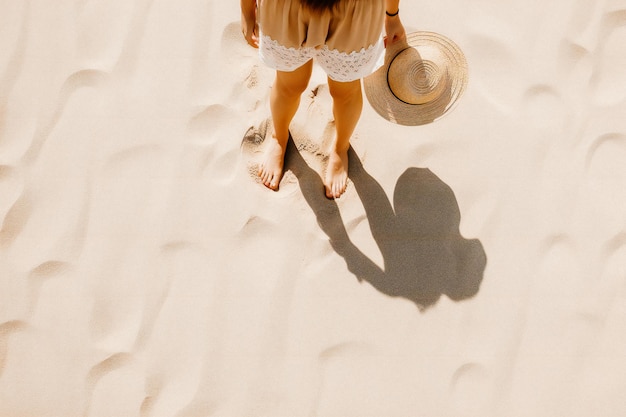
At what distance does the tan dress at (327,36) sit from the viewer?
130 centimetres

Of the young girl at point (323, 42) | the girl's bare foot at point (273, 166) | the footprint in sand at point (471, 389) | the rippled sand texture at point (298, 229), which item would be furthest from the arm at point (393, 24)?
the footprint in sand at point (471, 389)

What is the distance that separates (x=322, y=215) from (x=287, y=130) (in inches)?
14.9

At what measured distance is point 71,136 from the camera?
2.17 meters

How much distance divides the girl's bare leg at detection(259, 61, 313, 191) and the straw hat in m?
0.34

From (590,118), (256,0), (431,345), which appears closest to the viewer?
(256,0)

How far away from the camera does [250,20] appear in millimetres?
1626

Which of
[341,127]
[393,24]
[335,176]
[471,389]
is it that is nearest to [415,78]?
[393,24]

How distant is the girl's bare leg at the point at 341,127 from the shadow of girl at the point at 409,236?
57 millimetres

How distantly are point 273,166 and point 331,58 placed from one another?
2.33 feet

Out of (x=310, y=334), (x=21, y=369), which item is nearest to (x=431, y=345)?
(x=310, y=334)

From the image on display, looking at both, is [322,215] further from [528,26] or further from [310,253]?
[528,26]

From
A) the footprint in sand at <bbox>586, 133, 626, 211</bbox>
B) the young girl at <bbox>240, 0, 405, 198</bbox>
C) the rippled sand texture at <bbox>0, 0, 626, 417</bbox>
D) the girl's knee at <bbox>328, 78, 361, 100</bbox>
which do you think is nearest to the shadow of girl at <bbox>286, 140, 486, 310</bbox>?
the rippled sand texture at <bbox>0, 0, 626, 417</bbox>

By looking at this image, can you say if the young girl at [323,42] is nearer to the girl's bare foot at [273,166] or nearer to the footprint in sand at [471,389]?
the girl's bare foot at [273,166]

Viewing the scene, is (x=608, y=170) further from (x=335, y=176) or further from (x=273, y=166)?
(x=273, y=166)
